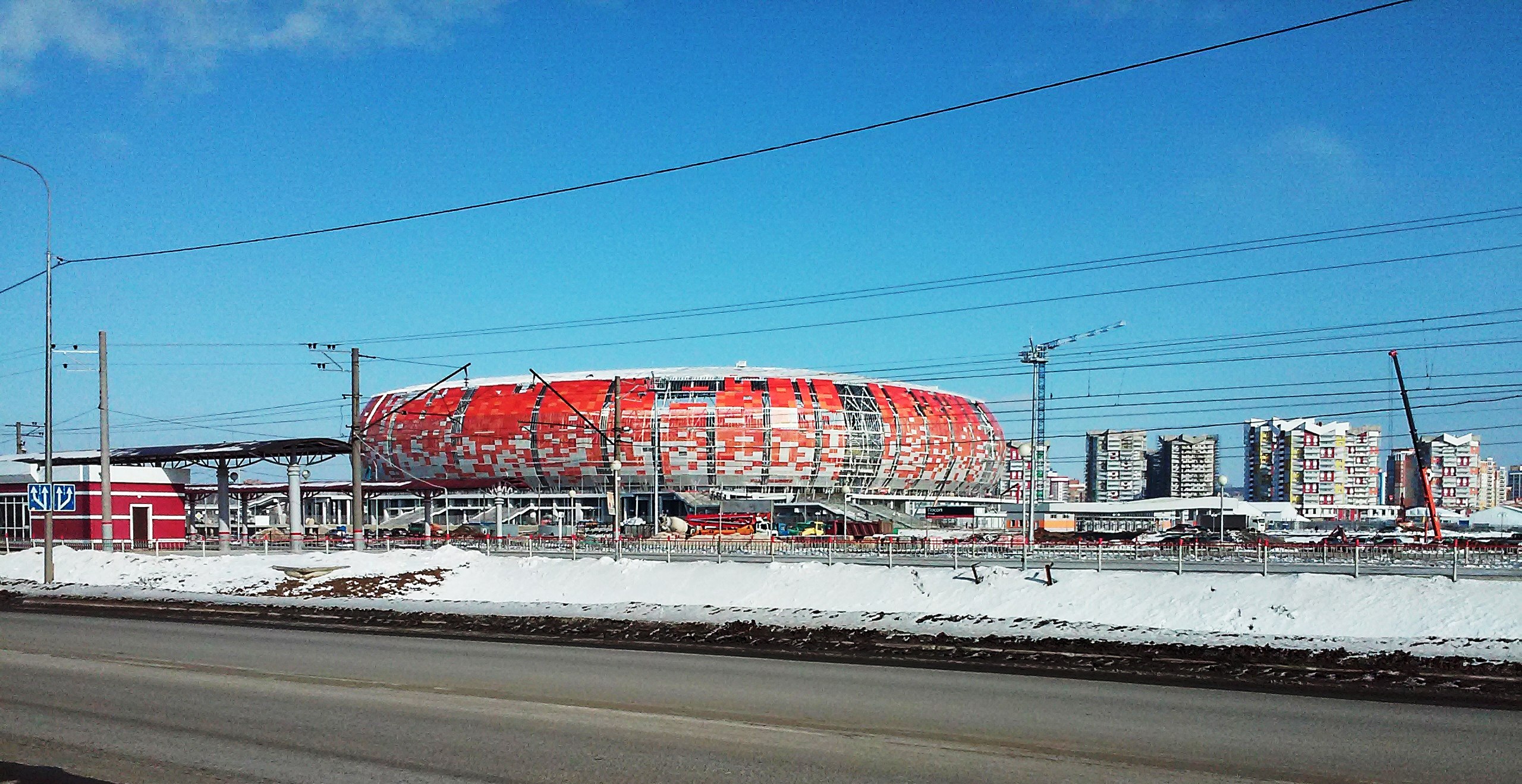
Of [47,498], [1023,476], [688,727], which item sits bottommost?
[1023,476]

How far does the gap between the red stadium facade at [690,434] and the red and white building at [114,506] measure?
51908mm

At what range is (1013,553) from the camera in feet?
140

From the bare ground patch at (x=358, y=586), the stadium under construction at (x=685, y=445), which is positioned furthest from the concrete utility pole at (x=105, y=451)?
the stadium under construction at (x=685, y=445)

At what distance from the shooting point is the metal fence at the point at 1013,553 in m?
32.9

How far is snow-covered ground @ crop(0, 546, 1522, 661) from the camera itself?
21594mm

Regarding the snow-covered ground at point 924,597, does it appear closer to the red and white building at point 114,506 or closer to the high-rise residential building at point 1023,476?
the red and white building at point 114,506

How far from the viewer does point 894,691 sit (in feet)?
45.9

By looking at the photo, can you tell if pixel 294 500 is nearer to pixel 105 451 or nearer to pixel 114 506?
pixel 114 506

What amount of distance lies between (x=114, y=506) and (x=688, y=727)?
185ft

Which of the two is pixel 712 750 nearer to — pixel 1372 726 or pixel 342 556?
pixel 1372 726

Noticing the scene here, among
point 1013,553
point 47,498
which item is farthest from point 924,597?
point 47,498

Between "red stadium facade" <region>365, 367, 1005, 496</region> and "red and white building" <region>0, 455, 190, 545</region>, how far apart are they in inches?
2044

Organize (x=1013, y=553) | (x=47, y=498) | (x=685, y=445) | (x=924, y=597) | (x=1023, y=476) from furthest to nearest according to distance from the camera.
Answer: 1. (x=1023, y=476)
2. (x=685, y=445)
3. (x=1013, y=553)
4. (x=47, y=498)
5. (x=924, y=597)

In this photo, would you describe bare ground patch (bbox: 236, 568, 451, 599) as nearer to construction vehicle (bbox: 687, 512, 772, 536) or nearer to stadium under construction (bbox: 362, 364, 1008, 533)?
construction vehicle (bbox: 687, 512, 772, 536)
